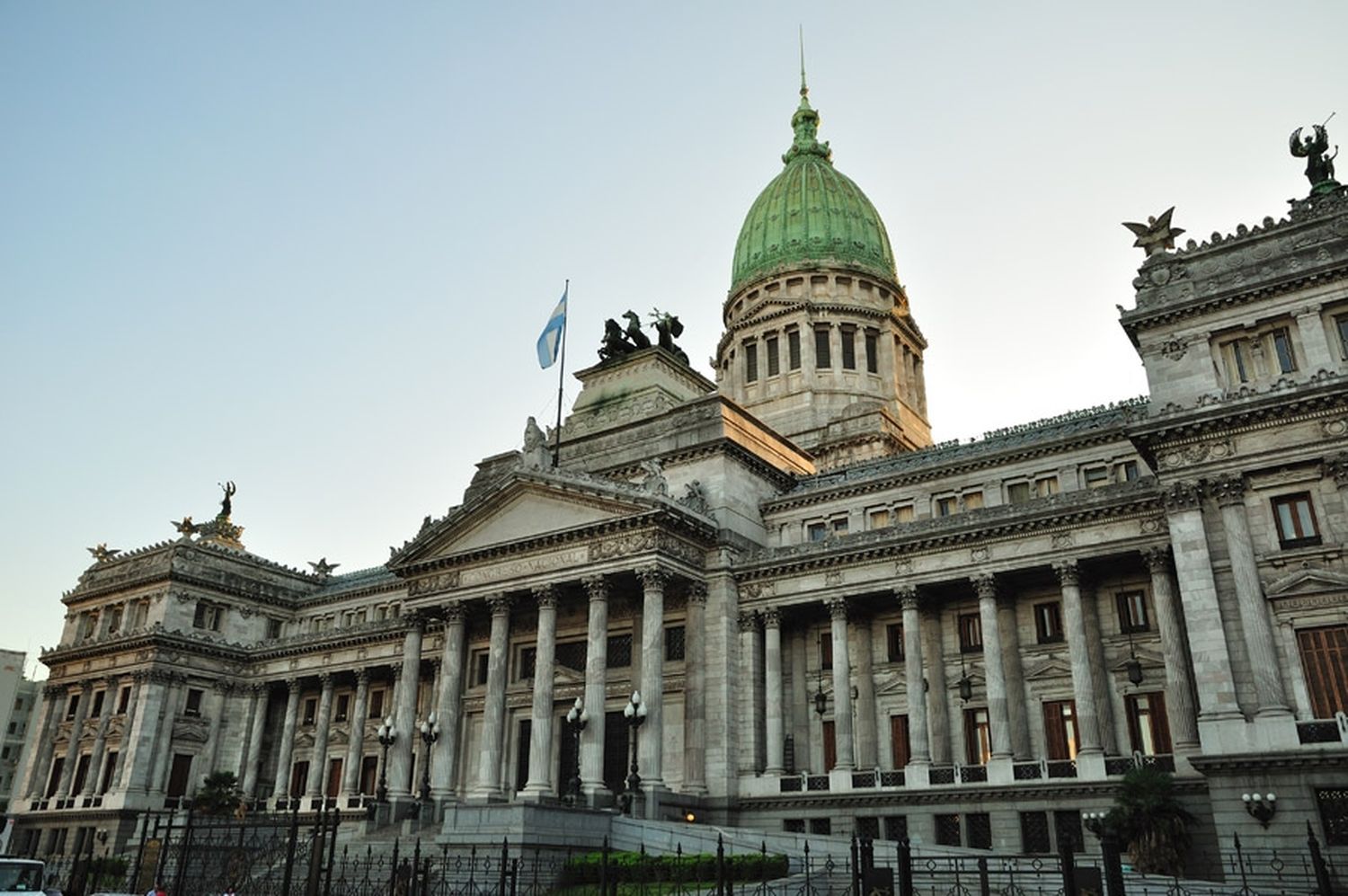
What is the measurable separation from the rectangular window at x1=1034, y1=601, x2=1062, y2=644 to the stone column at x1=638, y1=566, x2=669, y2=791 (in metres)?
15.7

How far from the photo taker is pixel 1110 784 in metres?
37.8

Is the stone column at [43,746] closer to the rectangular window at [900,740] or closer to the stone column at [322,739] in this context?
the stone column at [322,739]

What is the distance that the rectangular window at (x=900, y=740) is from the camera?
45.0 m

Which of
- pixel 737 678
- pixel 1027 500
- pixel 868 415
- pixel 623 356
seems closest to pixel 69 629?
pixel 623 356

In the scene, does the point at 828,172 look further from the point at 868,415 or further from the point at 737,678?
the point at 737,678

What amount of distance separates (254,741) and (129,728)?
24.3 ft

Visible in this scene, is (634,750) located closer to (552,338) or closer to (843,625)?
(843,625)

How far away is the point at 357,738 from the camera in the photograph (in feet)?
202

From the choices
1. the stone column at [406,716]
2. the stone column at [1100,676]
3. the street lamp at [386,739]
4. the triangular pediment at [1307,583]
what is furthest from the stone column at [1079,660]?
the street lamp at [386,739]

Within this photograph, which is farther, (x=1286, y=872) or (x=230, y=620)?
(x=230, y=620)

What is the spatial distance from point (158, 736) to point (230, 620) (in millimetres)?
8915

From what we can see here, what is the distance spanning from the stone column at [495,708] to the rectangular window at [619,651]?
4.88 m

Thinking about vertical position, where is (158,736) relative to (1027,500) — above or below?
below

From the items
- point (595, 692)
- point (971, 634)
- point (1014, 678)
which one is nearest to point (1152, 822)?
point (1014, 678)
